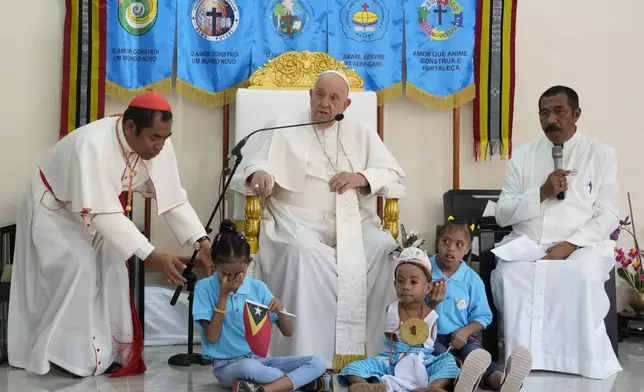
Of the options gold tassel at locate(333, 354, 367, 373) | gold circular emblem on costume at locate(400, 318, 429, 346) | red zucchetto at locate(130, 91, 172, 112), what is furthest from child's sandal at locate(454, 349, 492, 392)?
red zucchetto at locate(130, 91, 172, 112)

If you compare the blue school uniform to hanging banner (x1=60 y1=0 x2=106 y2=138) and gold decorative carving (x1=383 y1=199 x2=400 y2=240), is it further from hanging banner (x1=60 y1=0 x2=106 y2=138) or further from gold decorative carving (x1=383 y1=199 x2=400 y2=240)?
hanging banner (x1=60 y1=0 x2=106 y2=138)

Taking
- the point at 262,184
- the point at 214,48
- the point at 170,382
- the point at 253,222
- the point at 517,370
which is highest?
the point at 214,48

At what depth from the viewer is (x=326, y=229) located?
16.0ft

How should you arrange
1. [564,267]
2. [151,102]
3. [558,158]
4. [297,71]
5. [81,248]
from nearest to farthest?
[151,102]
[81,248]
[564,267]
[558,158]
[297,71]

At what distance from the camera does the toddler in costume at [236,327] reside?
3.77 metres

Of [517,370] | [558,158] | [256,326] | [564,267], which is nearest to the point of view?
[517,370]

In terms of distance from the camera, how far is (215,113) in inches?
246

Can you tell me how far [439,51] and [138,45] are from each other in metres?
2.16

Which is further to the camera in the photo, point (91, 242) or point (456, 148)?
point (456, 148)

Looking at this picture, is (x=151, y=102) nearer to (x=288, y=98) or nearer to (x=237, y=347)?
(x=237, y=347)

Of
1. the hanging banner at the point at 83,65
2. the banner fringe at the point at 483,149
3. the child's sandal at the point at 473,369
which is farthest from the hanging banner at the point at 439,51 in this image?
the child's sandal at the point at 473,369

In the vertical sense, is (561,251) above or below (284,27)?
below

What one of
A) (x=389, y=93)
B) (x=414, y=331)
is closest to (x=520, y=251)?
(x=414, y=331)

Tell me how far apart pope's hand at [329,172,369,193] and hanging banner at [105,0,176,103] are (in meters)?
1.81
